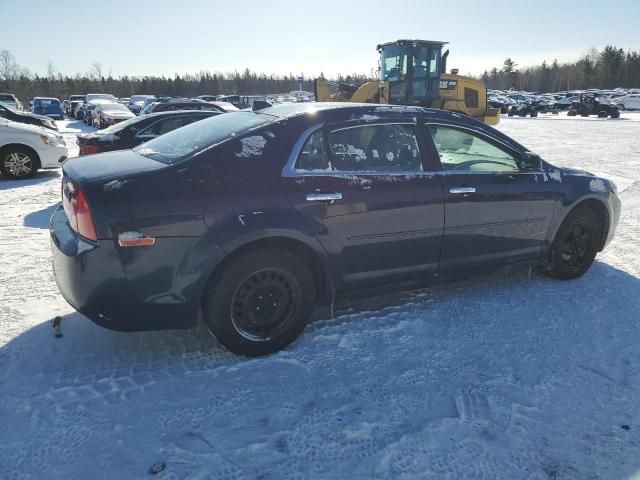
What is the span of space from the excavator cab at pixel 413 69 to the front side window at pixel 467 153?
1254 cm

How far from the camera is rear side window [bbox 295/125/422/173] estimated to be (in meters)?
3.21

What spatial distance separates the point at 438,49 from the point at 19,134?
1302 cm

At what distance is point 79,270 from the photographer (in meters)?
2.71

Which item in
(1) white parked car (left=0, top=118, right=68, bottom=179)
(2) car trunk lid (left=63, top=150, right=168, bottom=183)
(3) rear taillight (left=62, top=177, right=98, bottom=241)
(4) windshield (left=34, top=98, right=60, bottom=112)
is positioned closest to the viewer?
(3) rear taillight (left=62, top=177, right=98, bottom=241)

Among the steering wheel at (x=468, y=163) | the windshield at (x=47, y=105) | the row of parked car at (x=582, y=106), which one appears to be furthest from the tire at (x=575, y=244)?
the row of parked car at (x=582, y=106)

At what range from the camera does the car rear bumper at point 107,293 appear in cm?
267

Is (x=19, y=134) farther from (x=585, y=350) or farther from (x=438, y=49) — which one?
(x=438, y=49)

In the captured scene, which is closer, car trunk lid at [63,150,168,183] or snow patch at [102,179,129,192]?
snow patch at [102,179,129,192]

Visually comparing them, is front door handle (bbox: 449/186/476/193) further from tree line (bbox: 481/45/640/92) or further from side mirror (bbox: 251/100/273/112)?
tree line (bbox: 481/45/640/92)

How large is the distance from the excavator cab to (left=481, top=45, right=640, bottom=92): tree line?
89.0m

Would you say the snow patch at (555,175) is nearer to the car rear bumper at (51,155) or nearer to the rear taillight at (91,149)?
the rear taillight at (91,149)

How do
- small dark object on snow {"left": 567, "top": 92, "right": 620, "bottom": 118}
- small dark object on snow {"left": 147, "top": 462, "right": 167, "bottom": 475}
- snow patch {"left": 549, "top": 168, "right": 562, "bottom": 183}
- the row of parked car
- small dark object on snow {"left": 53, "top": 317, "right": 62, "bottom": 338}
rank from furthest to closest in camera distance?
the row of parked car < small dark object on snow {"left": 567, "top": 92, "right": 620, "bottom": 118} < snow patch {"left": 549, "top": 168, "right": 562, "bottom": 183} < small dark object on snow {"left": 53, "top": 317, "right": 62, "bottom": 338} < small dark object on snow {"left": 147, "top": 462, "right": 167, "bottom": 475}

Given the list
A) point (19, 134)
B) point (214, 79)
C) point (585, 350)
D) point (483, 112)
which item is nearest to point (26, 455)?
point (585, 350)

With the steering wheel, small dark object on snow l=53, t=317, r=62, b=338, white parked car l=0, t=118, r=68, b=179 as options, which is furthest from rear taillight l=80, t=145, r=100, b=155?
the steering wheel
